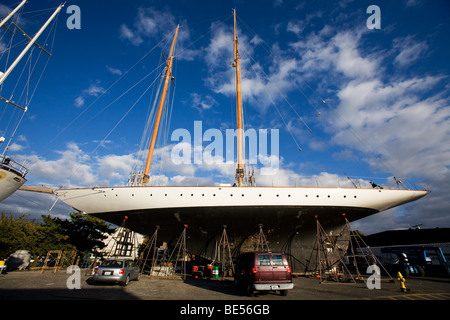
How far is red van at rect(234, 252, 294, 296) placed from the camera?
20.3 ft

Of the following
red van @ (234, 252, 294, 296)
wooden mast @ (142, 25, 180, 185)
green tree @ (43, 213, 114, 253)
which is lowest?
red van @ (234, 252, 294, 296)

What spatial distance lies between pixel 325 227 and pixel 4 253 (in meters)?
22.0

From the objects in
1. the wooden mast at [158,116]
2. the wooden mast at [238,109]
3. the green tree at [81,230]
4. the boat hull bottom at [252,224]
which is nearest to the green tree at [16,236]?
the green tree at [81,230]

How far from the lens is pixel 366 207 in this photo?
12.6 meters

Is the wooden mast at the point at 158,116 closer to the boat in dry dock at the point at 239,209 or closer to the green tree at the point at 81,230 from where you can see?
the boat in dry dock at the point at 239,209

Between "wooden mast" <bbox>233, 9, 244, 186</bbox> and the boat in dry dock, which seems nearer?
the boat in dry dock

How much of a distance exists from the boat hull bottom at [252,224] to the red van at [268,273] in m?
5.44

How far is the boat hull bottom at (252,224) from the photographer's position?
12.3 metres

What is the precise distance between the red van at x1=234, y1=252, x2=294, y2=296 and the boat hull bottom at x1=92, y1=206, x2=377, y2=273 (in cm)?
544

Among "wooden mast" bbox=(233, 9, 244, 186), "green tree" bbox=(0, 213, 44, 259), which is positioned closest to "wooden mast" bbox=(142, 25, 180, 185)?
"wooden mast" bbox=(233, 9, 244, 186)

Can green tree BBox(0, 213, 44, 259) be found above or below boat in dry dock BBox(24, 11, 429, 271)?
below

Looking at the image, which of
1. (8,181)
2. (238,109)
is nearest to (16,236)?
(8,181)

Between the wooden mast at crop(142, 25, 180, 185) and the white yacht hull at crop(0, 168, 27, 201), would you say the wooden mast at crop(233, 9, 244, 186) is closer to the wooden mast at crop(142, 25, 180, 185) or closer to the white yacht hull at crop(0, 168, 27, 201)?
the wooden mast at crop(142, 25, 180, 185)
